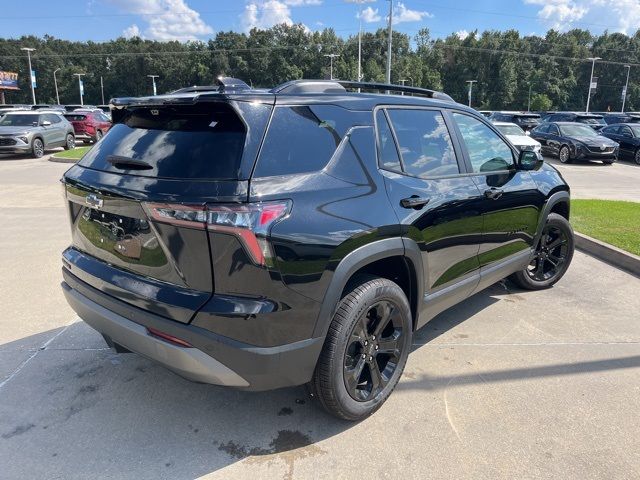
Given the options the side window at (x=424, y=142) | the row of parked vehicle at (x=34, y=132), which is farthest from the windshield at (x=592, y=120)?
the side window at (x=424, y=142)

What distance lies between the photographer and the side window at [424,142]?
10.4ft

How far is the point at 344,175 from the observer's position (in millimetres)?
2668

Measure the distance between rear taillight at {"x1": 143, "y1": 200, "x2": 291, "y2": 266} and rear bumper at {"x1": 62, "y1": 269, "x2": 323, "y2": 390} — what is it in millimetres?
440

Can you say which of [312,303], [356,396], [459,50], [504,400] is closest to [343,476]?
[356,396]

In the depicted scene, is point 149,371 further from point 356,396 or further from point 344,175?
point 344,175

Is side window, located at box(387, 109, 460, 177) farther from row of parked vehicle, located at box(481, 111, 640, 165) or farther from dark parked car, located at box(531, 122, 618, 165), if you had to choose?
dark parked car, located at box(531, 122, 618, 165)

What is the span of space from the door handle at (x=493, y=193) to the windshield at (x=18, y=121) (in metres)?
19.2

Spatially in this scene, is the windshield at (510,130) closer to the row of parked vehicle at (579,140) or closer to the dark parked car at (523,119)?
the row of parked vehicle at (579,140)

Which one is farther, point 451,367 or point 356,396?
point 451,367

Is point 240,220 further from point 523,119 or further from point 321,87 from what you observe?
point 523,119

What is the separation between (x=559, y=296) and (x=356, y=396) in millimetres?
3075

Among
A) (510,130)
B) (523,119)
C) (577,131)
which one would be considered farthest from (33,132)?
(523,119)

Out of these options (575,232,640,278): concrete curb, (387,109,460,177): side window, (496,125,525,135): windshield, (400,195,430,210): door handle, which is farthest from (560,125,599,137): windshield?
(400,195,430,210): door handle

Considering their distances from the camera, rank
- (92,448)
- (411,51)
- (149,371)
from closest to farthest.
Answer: (92,448)
(149,371)
(411,51)
